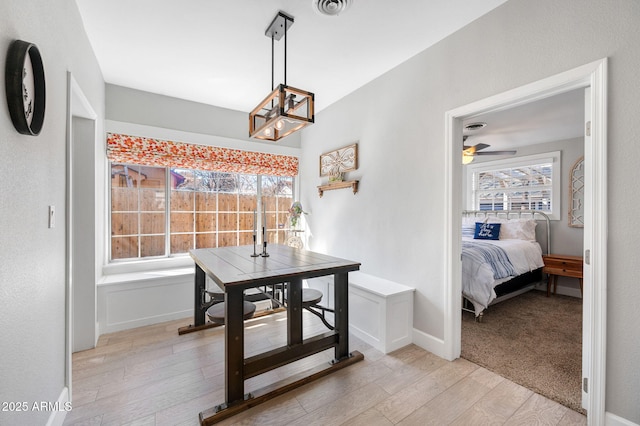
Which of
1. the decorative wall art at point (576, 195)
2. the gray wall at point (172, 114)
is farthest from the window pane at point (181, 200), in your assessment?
the decorative wall art at point (576, 195)

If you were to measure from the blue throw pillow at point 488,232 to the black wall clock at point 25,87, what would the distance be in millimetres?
5467

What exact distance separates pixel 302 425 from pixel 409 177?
215 centimetres

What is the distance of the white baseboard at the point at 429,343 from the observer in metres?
2.37

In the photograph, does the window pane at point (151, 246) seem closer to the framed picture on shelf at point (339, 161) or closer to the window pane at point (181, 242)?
the window pane at point (181, 242)

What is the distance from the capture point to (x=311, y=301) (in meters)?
2.26

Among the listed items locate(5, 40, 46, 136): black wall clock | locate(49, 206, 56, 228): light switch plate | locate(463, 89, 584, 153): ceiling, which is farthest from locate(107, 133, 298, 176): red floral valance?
locate(463, 89, 584, 153): ceiling

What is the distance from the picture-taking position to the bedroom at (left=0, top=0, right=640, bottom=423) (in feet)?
4.15

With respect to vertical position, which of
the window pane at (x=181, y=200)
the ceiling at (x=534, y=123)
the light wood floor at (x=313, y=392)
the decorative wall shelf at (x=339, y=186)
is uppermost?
the ceiling at (x=534, y=123)

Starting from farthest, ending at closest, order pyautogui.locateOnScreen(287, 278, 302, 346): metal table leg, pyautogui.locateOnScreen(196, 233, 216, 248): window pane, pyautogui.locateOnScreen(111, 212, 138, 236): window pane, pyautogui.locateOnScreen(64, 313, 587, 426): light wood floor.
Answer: pyautogui.locateOnScreen(196, 233, 216, 248): window pane → pyautogui.locateOnScreen(111, 212, 138, 236): window pane → pyautogui.locateOnScreen(287, 278, 302, 346): metal table leg → pyautogui.locateOnScreen(64, 313, 587, 426): light wood floor

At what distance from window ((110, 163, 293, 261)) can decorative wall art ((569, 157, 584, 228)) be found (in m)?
4.57

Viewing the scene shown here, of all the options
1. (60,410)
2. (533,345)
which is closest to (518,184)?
(533,345)

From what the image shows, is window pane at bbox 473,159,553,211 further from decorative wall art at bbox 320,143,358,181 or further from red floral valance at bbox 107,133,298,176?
red floral valance at bbox 107,133,298,176

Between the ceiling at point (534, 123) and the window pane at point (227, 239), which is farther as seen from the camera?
the window pane at point (227, 239)

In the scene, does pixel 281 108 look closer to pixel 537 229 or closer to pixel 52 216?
pixel 52 216
